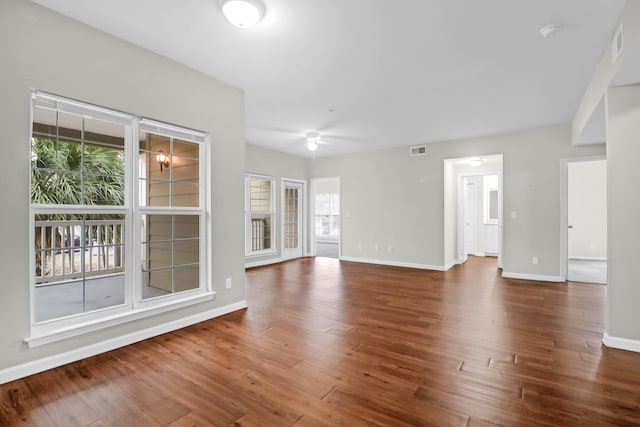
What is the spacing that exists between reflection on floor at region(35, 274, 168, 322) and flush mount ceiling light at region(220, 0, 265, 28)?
7.86ft

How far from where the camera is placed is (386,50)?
2.83 meters

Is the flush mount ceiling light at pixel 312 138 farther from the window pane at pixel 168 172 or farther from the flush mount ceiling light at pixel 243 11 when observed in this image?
the flush mount ceiling light at pixel 243 11

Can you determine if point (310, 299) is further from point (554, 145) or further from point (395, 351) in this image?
point (554, 145)

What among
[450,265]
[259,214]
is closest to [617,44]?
[450,265]

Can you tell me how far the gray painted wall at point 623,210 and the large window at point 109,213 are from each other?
3.96 m

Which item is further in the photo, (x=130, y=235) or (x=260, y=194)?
(x=260, y=194)

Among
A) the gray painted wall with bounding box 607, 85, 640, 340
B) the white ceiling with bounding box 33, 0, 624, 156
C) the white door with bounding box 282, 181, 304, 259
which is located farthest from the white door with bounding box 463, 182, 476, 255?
the gray painted wall with bounding box 607, 85, 640, 340

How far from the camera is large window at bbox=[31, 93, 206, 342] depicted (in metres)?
2.40

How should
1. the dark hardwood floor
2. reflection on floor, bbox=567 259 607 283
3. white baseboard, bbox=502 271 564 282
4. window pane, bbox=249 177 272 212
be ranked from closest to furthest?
1. the dark hardwood floor
2. white baseboard, bbox=502 271 564 282
3. reflection on floor, bbox=567 259 607 283
4. window pane, bbox=249 177 272 212

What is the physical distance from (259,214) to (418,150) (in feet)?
12.6

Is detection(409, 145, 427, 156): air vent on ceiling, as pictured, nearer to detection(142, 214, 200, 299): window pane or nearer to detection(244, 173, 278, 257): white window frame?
detection(244, 173, 278, 257): white window frame

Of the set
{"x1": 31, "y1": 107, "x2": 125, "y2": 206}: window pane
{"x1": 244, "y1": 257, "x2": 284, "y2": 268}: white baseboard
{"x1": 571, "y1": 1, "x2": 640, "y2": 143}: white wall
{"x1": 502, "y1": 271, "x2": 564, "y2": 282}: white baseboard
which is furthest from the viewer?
{"x1": 244, "y1": 257, "x2": 284, "y2": 268}: white baseboard

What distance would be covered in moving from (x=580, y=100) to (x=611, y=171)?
1.93m

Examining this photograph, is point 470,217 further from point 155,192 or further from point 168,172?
point 155,192
